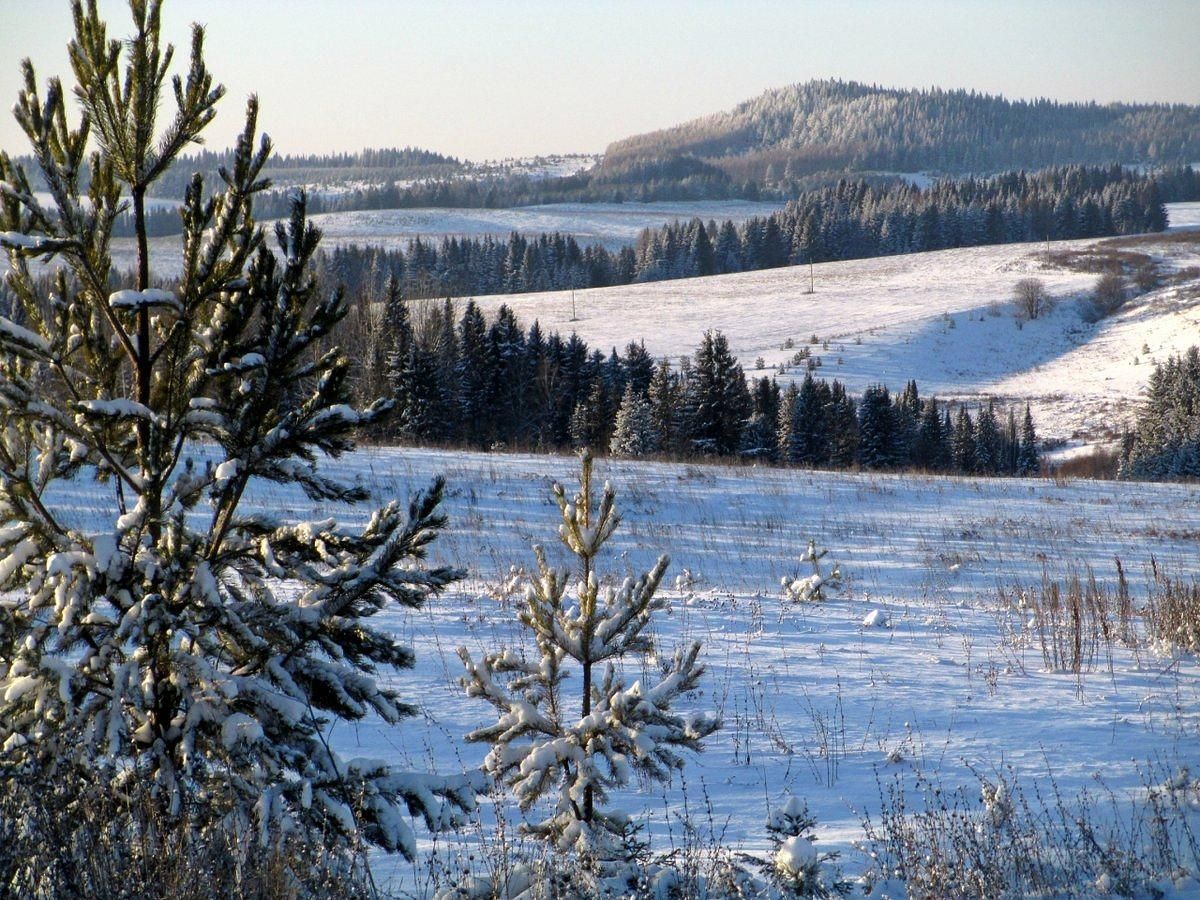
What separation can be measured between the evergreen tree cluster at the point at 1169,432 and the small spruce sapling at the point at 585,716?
44.2 metres

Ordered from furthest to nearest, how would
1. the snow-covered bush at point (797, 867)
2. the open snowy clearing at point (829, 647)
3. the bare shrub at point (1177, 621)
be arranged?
the bare shrub at point (1177, 621) < the open snowy clearing at point (829, 647) < the snow-covered bush at point (797, 867)

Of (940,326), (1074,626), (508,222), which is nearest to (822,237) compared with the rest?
(940,326)

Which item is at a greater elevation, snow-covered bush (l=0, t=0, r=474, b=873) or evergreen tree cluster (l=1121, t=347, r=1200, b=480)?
snow-covered bush (l=0, t=0, r=474, b=873)

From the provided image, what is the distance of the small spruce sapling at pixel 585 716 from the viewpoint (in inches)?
152

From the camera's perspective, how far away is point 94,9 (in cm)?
363

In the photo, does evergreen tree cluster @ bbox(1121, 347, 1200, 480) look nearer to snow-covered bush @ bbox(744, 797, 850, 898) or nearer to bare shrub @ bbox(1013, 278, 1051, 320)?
bare shrub @ bbox(1013, 278, 1051, 320)

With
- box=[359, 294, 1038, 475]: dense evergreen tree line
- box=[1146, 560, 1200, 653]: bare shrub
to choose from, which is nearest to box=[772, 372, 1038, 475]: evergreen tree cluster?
box=[359, 294, 1038, 475]: dense evergreen tree line

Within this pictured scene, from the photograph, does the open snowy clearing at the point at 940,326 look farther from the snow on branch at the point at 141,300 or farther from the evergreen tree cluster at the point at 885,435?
the snow on branch at the point at 141,300

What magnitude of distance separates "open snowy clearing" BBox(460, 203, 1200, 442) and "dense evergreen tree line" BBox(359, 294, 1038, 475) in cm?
742

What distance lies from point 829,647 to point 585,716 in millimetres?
5222

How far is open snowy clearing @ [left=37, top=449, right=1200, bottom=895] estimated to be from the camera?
577cm

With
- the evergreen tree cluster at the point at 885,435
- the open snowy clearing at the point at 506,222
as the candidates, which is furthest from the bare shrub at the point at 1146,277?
the open snowy clearing at the point at 506,222

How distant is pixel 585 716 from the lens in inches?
162

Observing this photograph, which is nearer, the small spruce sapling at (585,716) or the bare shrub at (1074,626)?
the small spruce sapling at (585,716)
